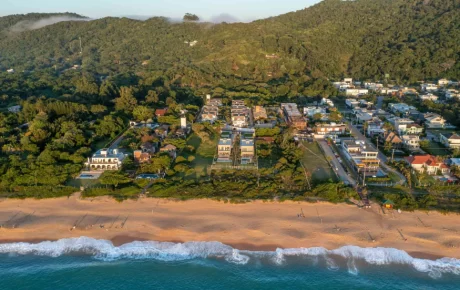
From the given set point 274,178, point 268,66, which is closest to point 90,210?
point 274,178

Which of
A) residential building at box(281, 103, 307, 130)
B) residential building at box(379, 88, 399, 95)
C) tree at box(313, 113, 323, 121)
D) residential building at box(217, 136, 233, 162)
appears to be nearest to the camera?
residential building at box(217, 136, 233, 162)

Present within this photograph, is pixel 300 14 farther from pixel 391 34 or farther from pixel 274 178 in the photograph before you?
pixel 274 178

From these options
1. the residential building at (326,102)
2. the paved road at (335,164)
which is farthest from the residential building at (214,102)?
the paved road at (335,164)

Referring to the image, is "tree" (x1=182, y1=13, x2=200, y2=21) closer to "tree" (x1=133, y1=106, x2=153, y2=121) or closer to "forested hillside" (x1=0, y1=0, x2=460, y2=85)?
"forested hillside" (x1=0, y1=0, x2=460, y2=85)

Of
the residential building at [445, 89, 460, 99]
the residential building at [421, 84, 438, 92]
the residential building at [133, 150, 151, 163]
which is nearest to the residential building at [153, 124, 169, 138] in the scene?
the residential building at [133, 150, 151, 163]

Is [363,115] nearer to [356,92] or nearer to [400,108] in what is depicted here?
[400,108]

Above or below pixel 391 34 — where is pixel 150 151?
below
